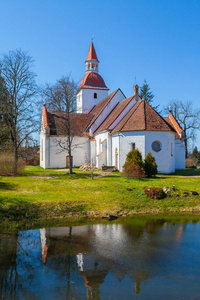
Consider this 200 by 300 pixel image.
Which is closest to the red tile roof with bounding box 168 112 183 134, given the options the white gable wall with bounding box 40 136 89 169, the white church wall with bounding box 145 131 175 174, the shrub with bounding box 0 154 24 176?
the white church wall with bounding box 145 131 175 174

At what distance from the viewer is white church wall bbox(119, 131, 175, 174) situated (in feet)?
98.6

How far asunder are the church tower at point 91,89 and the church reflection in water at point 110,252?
3411 centimetres

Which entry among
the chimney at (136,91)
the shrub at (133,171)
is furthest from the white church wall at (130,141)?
the chimney at (136,91)

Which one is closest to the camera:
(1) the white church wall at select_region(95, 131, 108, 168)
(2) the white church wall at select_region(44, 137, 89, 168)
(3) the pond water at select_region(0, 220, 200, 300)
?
(3) the pond water at select_region(0, 220, 200, 300)

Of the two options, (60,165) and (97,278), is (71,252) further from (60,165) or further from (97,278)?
(60,165)

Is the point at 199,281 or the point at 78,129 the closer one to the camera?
Result: the point at 199,281

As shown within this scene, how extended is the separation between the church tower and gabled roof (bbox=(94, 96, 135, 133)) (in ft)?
30.8

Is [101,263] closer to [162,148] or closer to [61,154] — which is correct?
[162,148]

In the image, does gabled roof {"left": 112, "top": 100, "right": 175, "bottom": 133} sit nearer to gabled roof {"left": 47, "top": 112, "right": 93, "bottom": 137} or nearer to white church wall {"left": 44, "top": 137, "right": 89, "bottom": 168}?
white church wall {"left": 44, "top": 137, "right": 89, "bottom": 168}

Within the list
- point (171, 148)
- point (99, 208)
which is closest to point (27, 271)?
point (99, 208)

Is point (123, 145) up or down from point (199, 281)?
up

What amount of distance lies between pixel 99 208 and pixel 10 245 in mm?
7260

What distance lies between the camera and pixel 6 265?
32.1ft

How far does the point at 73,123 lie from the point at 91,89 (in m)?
9.18
